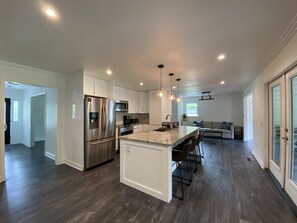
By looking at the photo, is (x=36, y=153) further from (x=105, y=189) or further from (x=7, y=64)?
(x=105, y=189)

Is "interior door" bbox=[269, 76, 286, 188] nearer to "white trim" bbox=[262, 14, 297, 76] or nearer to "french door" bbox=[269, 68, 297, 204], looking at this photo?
"french door" bbox=[269, 68, 297, 204]

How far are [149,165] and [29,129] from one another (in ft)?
18.8

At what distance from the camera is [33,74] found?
3.21 metres

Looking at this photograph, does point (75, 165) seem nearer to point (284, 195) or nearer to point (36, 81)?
point (36, 81)

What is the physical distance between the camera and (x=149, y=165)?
2377 mm

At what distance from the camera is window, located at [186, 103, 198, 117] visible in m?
8.84

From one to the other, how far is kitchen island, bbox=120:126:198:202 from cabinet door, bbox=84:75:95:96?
1.73 m

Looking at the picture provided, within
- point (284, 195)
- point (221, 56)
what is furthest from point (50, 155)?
point (284, 195)

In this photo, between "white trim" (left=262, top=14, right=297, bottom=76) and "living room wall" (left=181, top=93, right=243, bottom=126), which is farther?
"living room wall" (left=181, top=93, right=243, bottom=126)

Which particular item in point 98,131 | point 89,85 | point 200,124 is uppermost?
point 89,85

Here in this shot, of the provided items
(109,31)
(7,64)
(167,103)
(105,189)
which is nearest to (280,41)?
(109,31)

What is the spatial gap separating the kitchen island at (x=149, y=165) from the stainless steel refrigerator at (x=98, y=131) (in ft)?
3.78

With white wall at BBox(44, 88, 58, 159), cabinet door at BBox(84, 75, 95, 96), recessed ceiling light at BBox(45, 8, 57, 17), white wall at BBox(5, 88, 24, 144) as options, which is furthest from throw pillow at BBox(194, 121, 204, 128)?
white wall at BBox(5, 88, 24, 144)

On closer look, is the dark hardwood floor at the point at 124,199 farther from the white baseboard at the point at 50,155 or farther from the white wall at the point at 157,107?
the white wall at the point at 157,107
